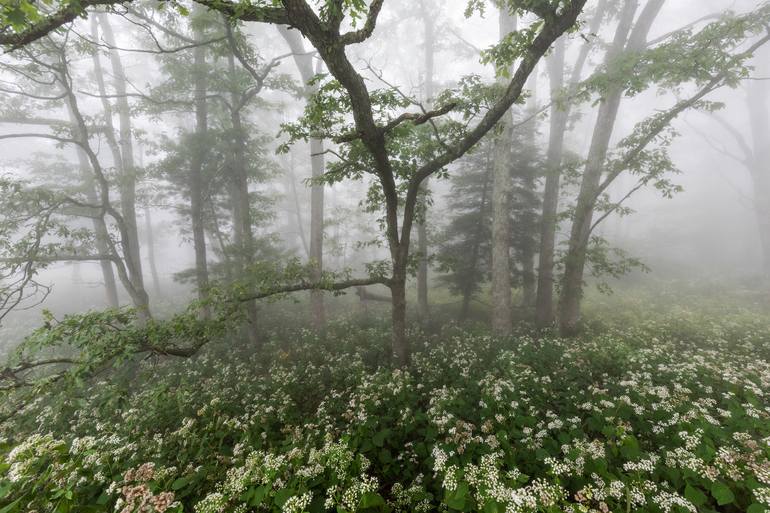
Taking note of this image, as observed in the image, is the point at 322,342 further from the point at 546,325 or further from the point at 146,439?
the point at 546,325

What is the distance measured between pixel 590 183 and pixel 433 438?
1021 cm

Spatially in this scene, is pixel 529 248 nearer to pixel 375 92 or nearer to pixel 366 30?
pixel 375 92

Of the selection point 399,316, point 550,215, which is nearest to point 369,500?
point 399,316

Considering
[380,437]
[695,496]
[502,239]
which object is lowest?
[380,437]

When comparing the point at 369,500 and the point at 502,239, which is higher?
the point at 502,239

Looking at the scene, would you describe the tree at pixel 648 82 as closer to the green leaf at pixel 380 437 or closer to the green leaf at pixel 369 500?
the green leaf at pixel 380 437

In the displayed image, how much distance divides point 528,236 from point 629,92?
6.52 meters

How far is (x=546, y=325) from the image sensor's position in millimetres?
11891

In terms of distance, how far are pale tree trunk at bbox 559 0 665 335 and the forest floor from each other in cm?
198

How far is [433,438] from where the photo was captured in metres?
4.55

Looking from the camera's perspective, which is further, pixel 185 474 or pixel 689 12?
pixel 689 12

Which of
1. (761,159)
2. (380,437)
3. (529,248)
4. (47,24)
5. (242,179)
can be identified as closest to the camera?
(47,24)

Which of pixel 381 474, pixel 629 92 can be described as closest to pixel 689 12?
pixel 629 92

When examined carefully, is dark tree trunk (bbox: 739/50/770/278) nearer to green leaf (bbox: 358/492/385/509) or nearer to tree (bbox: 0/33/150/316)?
green leaf (bbox: 358/492/385/509)
